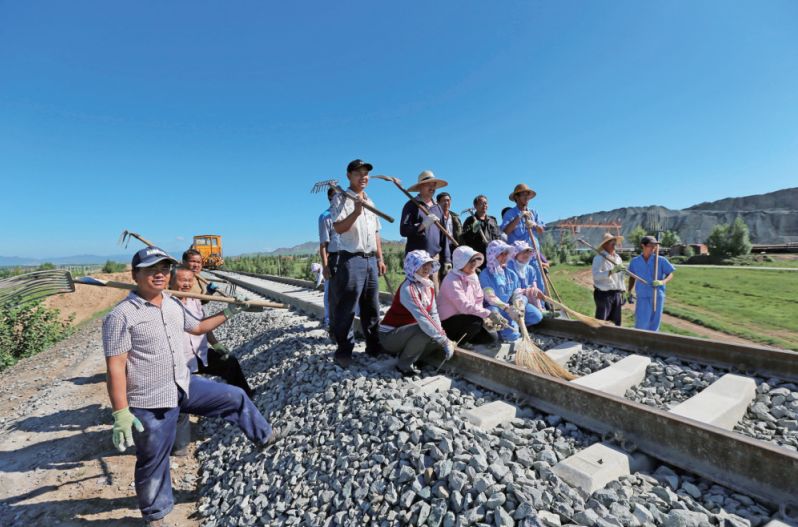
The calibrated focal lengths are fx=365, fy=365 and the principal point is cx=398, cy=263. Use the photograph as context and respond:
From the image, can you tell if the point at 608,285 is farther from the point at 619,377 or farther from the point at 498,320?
the point at 619,377

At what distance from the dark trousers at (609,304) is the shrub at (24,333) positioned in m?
16.3

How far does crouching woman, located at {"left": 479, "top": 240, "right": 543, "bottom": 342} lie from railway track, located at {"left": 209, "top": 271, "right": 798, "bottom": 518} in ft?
1.55

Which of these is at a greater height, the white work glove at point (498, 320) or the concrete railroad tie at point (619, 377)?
the white work glove at point (498, 320)

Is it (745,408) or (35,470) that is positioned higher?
(745,408)

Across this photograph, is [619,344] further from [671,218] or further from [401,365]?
[671,218]

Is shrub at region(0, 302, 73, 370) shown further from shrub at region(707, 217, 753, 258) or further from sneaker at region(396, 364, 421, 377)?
shrub at region(707, 217, 753, 258)

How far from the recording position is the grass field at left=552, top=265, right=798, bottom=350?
8031mm

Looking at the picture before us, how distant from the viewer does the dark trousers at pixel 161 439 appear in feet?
8.61

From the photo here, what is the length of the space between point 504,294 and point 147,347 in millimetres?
4186

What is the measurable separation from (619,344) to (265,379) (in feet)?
15.2

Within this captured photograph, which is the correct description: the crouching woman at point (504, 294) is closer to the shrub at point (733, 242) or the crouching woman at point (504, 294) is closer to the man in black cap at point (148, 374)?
the man in black cap at point (148, 374)

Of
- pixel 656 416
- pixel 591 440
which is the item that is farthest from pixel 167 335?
pixel 656 416

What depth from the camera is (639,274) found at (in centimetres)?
615

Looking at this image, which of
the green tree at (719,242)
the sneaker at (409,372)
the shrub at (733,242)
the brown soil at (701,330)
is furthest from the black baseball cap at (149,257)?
the green tree at (719,242)
